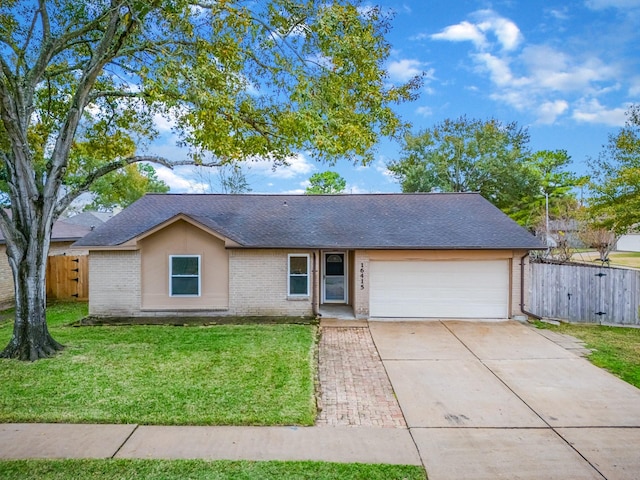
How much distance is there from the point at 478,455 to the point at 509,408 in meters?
1.67

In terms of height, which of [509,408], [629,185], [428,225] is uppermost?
[629,185]

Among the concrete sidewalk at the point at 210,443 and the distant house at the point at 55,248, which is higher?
the distant house at the point at 55,248

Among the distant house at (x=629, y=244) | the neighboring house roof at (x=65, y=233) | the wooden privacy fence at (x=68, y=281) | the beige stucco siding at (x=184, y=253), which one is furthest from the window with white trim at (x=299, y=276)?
the distant house at (x=629, y=244)

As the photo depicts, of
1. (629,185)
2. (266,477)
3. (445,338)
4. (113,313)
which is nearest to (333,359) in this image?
(445,338)

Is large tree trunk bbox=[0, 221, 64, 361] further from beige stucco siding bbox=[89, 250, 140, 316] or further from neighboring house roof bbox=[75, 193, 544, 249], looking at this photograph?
beige stucco siding bbox=[89, 250, 140, 316]

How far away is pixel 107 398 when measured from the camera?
6016mm

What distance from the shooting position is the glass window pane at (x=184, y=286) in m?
12.1

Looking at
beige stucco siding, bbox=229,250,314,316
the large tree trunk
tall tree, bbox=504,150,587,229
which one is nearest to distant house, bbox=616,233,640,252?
tall tree, bbox=504,150,587,229

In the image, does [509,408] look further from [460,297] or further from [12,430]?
[12,430]

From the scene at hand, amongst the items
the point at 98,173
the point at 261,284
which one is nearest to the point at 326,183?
the point at 261,284

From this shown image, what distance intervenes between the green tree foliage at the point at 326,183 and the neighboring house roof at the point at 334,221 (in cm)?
3509

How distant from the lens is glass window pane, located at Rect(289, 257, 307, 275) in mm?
12250

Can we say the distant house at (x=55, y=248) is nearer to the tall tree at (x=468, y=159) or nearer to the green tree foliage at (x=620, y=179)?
the green tree foliage at (x=620, y=179)

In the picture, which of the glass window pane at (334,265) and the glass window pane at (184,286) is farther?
the glass window pane at (334,265)
